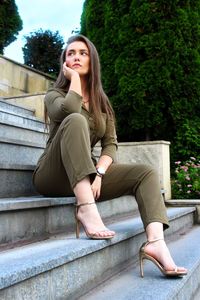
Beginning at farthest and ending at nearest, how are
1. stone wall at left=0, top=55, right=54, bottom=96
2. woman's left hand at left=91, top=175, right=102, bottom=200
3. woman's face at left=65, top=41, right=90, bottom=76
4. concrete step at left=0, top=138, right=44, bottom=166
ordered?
stone wall at left=0, top=55, right=54, bottom=96 < concrete step at left=0, top=138, right=44, bottom=166 < woman's face at left=65, top=41, right=90, bottom=76 < woman's left hand at left=91, top=175, right=102, bottom=200

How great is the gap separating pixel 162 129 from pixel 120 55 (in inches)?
41.7

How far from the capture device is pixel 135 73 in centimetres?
495

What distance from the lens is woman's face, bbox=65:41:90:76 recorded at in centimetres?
206

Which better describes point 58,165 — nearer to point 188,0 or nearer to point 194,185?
point 194,185

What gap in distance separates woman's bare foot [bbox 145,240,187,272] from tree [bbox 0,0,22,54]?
787 cm

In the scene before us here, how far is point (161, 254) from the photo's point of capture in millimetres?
1652

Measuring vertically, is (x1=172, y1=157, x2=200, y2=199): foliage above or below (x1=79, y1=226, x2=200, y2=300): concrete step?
above

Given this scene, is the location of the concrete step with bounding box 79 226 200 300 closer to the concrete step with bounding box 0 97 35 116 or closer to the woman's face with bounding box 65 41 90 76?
the woman's face with bounding box 65 41 90 76

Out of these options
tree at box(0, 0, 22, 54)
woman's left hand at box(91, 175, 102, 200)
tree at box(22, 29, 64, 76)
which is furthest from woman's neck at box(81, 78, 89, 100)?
tree at box(22, 29, 64, 76)

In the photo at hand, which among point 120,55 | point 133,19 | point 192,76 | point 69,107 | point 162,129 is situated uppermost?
point 133,19

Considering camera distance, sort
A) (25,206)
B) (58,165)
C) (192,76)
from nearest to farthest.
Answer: (25,206) → (58,165) → (192,76)

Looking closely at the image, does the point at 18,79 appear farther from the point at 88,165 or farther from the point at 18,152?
the point at 88,165

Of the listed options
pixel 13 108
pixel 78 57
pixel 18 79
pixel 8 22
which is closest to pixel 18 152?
pixel 78 57

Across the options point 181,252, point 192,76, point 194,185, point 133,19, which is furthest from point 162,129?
point 181,252
